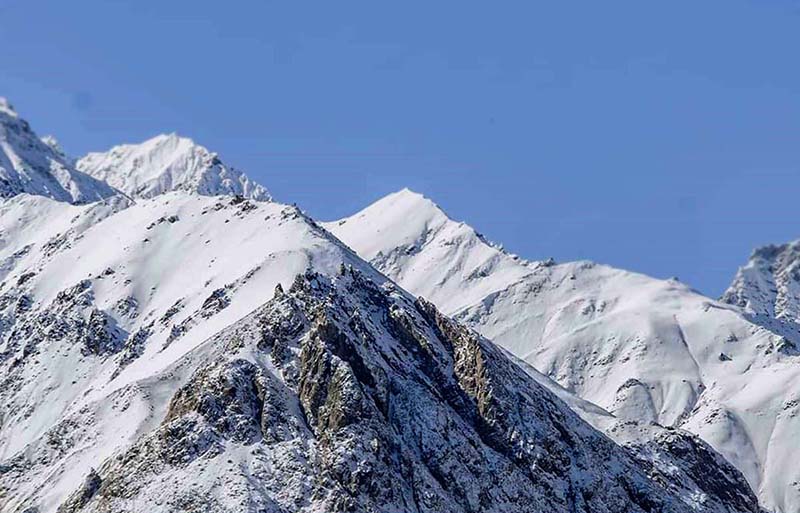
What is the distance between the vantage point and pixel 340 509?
19812cm

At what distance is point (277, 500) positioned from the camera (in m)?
199

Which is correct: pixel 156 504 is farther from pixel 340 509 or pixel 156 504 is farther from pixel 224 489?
pixel 340 509

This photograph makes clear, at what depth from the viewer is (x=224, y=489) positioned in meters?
198

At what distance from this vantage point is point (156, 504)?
645ft

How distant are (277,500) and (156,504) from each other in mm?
13082

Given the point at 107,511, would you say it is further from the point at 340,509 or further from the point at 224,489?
the point at 340,509

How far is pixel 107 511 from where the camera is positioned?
655 feet

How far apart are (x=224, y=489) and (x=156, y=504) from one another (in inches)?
294

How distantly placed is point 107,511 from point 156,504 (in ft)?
21.9

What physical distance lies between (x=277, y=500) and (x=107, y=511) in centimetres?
1863

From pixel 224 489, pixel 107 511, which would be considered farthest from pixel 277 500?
Result: pixel 107 511

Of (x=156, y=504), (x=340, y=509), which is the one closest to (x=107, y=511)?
(x=156, y=504)

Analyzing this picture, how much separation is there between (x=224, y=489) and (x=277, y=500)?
5909 millimetres

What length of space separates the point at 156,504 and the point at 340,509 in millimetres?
19785
